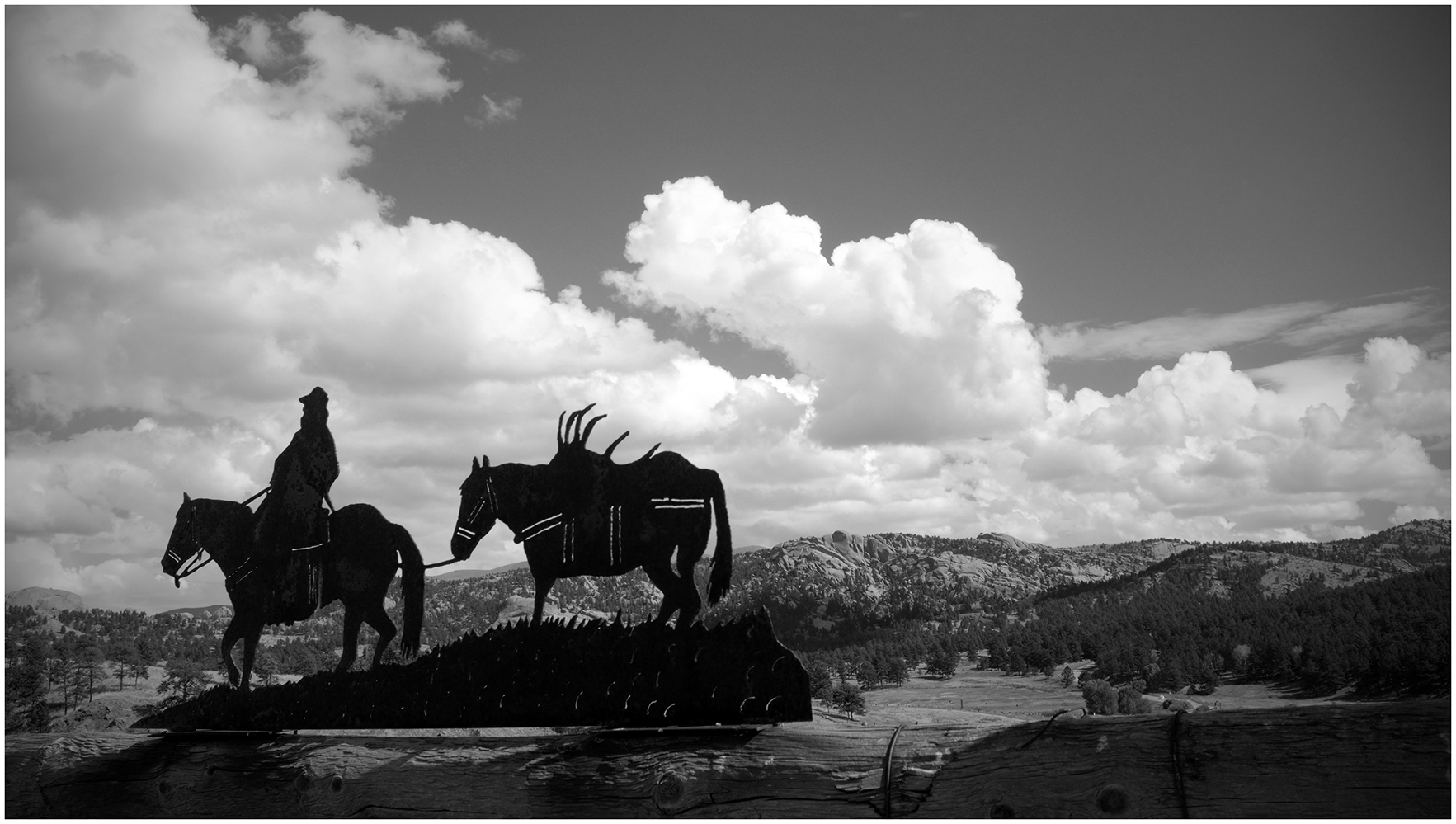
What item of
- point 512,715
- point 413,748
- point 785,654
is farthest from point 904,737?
point 413,748

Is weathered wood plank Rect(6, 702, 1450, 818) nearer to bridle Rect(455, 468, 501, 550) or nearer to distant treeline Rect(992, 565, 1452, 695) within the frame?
bridle Rect(455, 468, 501, 550)

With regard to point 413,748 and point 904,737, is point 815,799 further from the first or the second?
point 413,748

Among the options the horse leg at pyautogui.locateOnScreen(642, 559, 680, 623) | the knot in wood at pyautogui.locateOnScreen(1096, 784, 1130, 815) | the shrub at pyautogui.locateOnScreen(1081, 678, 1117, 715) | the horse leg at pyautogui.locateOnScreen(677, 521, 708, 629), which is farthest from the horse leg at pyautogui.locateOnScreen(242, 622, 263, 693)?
the shrub at pyautogui.locateOnScreen(1081, 678, 1117, 715)

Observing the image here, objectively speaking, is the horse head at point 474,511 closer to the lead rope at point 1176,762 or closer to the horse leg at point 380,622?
the horse leg at point 380,622

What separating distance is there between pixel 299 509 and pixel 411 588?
1613 mm

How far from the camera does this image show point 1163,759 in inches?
237

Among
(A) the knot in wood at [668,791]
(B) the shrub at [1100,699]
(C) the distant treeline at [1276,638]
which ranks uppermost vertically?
(A) the knot in wood at [668,791]

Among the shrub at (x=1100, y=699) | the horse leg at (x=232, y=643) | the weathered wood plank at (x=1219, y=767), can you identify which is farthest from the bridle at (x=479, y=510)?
the shrub at (x=1100, y=699)

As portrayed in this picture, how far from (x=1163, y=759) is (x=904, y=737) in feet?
5.82

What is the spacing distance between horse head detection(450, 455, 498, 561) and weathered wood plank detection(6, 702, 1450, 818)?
2063 mm

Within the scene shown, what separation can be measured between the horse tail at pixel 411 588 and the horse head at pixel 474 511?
0.79 meters

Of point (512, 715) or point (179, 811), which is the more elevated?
point (512, 715)

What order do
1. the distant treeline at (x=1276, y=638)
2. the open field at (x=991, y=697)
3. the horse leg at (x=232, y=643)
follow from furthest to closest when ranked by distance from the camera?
the distant treeline at (x=1276, y=638) → the open field at (x=991, y=697) → the horse leg at (x=232, y=643)

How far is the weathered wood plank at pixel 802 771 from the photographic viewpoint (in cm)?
564
